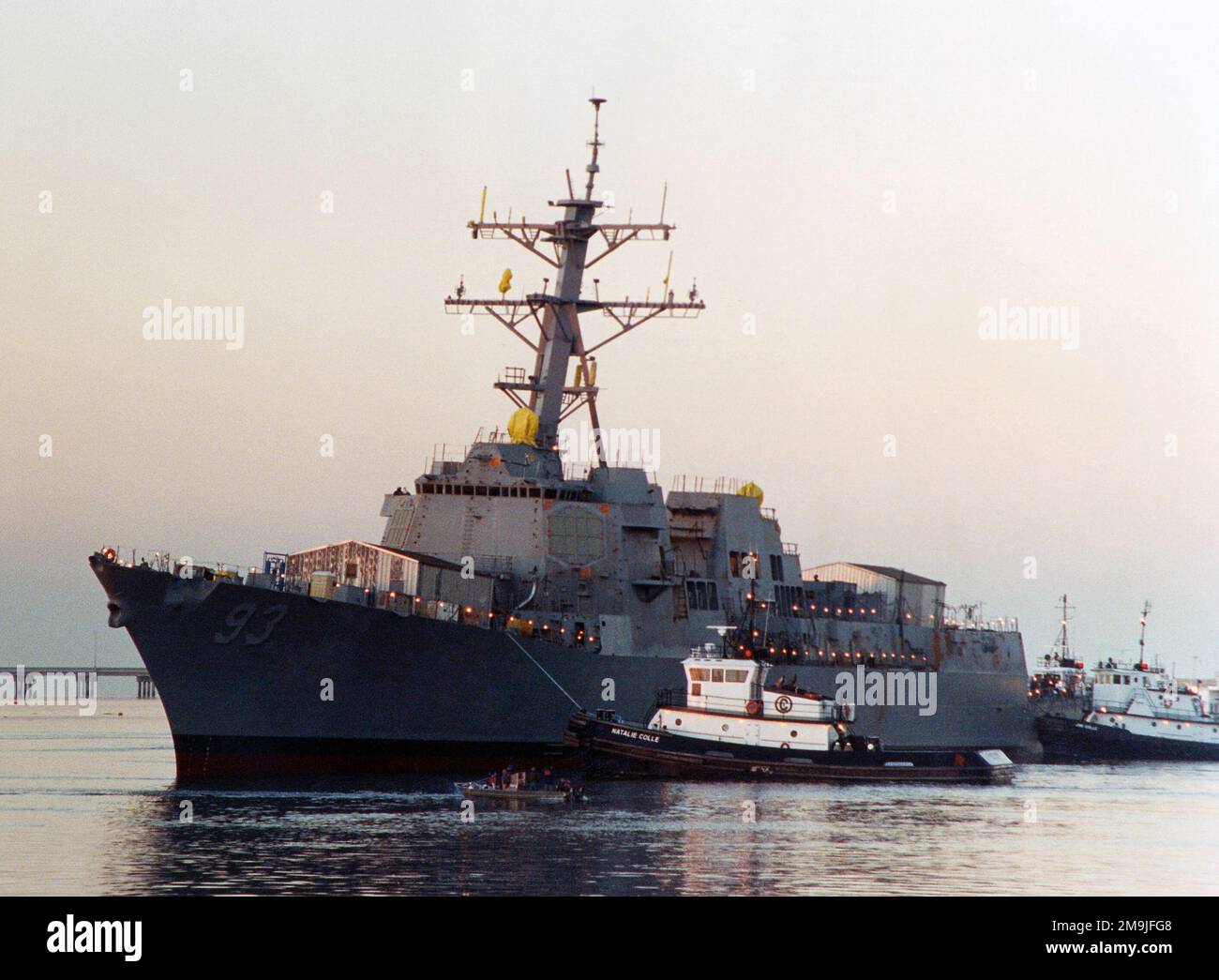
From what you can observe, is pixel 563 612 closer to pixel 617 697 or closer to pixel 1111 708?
pixel 617 697

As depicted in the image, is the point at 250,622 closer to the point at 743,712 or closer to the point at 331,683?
the point at 331,683

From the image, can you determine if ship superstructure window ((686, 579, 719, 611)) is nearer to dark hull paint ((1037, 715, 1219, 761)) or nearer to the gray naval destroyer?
the gray naval destroyer

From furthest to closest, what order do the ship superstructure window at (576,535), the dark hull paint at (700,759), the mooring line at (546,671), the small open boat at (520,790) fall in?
the ship superstructure window at (576,535) < the mooring line at (546,671) < the dark hull paint at (700,759) < the small open boat at (520,790)

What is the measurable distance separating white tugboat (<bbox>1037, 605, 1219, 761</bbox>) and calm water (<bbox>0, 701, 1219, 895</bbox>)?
22.7 meters

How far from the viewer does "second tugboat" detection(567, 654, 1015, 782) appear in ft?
142

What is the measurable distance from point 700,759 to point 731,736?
1.61 metres

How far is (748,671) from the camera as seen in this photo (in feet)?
148

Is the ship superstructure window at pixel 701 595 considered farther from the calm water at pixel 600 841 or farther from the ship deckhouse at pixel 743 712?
the calm water at pixel 600 841

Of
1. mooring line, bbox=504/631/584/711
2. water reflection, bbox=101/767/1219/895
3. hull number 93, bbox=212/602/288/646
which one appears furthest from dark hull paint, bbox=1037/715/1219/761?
hull number 93, bbox=212/602/288/646

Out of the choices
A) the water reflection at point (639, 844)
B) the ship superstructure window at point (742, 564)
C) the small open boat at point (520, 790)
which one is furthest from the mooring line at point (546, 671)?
the ship superstructure window at point (742, 564)

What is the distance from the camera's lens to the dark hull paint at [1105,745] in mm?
69312
